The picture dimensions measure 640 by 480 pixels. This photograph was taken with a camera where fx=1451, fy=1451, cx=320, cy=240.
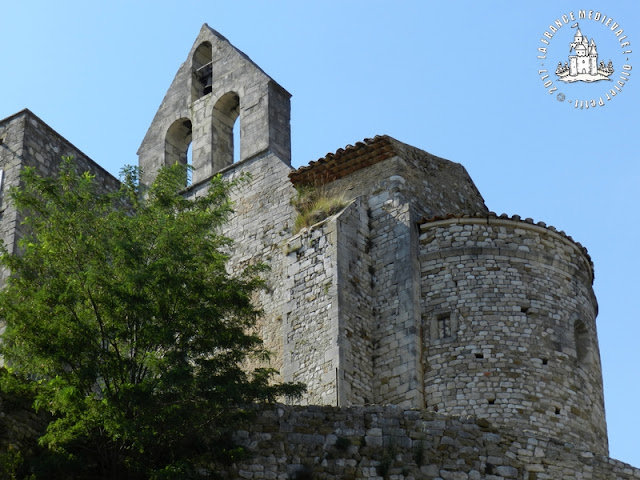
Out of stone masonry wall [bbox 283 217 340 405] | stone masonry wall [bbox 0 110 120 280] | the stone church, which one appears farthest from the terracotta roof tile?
stone masonry wall [bbox 0 110 120 280]

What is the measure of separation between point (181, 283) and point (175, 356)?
0.99 meters

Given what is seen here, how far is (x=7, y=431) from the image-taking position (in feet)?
53.4

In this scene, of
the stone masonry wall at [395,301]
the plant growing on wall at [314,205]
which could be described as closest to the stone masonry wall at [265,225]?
the plant growing on wall at [314,205]

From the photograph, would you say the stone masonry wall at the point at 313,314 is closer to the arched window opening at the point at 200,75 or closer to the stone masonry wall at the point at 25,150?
the stone masonry wall at the point at 25,150

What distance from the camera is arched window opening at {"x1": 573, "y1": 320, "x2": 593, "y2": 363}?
2119 cm

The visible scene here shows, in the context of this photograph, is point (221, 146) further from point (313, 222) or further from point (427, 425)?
point (427, 425)

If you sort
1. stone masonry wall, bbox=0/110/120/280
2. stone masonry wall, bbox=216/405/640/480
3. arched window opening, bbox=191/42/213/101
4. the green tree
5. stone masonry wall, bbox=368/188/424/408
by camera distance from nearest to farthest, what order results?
the green tree
stone masonry wall, bbox=216/405/640/480
stone masonry wall, bbox=368/188/424/408
stone masonry wall, bbox=0/110/120/280
arched window opening, bbox=191/42/213/101

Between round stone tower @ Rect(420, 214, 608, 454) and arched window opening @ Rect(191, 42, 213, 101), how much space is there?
7.86 metres

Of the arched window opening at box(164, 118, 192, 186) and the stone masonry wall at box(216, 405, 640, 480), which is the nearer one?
the stone masonry wall at box(216, 405, 640, 480)

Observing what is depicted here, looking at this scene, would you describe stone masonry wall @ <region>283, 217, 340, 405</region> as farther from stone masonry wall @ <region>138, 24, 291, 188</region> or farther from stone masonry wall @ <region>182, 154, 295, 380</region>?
stone masonry wall @ <region>138, 24, 291, 188</region>

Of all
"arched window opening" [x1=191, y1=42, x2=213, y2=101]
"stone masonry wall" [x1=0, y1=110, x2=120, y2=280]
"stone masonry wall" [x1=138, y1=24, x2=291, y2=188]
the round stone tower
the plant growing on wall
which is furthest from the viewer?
"arched window opening" [x1=191, y1=42, x2=213, y2=101]

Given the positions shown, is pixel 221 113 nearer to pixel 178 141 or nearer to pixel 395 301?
pixel 178 141

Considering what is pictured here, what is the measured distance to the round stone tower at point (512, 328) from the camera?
20.1 m

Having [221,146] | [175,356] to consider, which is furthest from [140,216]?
[221,146]
